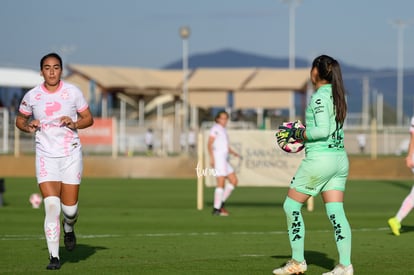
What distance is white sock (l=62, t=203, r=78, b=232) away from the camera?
1302cm

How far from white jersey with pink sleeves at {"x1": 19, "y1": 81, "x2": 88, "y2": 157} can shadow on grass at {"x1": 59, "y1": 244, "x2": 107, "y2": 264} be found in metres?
1.41

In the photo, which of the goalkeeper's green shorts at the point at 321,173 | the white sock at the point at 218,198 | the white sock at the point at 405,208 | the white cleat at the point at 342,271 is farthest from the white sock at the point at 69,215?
the white sock at the point at 218,198

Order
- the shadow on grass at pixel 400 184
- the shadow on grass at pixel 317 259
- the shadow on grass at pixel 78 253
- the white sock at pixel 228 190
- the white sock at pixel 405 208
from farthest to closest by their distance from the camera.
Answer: the shadow on grass at pixel 400 184 < the white sock at pixel 228 190 < the white sock at pixel 405 208 < the shadow on grass at pixel 78 253 < the shadow on grass at pixel 317 259

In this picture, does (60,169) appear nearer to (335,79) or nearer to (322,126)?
(322,126)

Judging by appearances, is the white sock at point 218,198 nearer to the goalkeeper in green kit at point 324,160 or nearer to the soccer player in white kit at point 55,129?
the soccer player in white kit at point 55,129

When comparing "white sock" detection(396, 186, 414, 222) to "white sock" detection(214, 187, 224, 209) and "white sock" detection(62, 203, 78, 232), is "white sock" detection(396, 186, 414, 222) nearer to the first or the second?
"white sock" detection(62, 203, 78, 232)

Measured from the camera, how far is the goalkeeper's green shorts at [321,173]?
1114 centimetres

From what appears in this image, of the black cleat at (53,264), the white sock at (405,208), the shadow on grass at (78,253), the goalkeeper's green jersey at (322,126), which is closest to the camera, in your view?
the goalkeeper's green jersey at (322,126)

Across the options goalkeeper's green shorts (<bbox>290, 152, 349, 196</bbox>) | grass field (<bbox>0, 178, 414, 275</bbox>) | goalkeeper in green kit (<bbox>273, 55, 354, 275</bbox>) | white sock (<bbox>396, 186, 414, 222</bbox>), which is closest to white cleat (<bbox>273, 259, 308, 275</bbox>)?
goalkeeper in green kit (<bbox>273, 55, 354, 275</bbox>)

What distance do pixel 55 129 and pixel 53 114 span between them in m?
0.17

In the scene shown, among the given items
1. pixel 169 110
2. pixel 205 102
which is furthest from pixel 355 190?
pixel 205 102

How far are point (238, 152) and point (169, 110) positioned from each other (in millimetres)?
72336

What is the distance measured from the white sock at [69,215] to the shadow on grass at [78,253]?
0.37 metres

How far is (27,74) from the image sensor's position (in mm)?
67750
